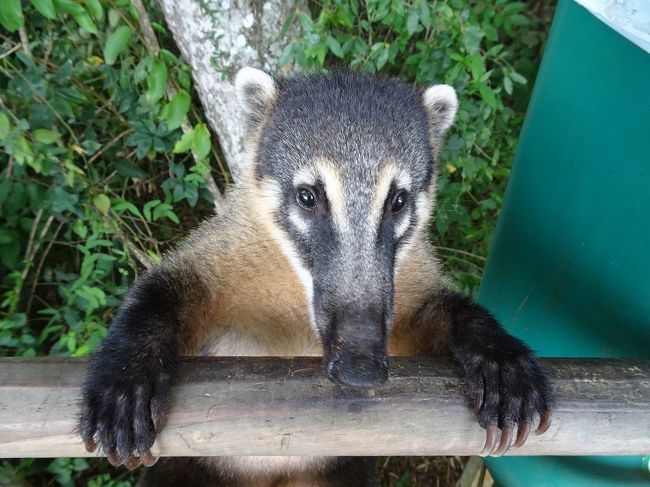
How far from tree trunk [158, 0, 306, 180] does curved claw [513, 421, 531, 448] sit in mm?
1461

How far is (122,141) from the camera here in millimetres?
3357

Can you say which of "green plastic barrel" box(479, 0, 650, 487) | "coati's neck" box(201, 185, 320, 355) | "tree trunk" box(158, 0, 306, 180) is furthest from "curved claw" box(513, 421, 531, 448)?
"tree trunk" box(158, 0, 306, 180)

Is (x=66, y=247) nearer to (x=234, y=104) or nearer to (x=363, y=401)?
(x=234, y=104)

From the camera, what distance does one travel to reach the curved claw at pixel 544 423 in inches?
51.4

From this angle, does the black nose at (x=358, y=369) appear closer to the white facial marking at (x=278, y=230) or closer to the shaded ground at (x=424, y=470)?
the white facial marking at (x=278, y=230)

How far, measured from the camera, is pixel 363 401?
4.06 feet

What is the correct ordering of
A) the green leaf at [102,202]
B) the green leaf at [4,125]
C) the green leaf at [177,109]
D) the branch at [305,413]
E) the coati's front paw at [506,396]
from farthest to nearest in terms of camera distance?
the green leaf at [102,202] < the green leaf at [177,109] < the green leaf at [4,125] < the coati's front paw at [506,396] < the branch at [305,413]

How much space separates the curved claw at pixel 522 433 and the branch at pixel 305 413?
60 mm

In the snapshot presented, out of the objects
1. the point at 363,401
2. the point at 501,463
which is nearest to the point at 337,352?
the point at 363,401

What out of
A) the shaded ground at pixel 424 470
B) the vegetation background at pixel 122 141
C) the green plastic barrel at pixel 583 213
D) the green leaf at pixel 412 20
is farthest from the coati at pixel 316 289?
the shaded ground at pixel 424 470

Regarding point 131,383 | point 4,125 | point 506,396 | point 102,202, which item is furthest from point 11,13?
point 506,396

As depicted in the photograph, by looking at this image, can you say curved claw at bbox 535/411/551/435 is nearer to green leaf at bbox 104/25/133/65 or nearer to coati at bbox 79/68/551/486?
coati at bbox 79/68/551/486

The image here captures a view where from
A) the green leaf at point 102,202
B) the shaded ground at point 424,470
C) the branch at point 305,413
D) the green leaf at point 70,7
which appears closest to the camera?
the branch at point 305,413

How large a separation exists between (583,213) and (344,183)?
681mm
